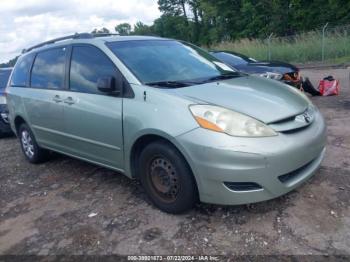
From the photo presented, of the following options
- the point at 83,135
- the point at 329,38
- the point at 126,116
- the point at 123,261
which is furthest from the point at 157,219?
the point at 329,38

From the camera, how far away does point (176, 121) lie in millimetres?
3428

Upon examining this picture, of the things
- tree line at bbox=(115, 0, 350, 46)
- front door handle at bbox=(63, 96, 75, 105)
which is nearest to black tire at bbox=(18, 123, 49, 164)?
front door handle at bbox=(63, 96, 75, 105)

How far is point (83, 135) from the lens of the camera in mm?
4504

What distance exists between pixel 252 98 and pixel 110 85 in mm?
1413

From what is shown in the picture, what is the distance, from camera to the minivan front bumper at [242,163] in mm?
3182

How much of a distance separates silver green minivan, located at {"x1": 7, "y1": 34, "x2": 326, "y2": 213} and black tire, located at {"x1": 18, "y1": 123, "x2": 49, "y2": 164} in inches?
24.5

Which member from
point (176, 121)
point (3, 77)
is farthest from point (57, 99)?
point (3, 77)

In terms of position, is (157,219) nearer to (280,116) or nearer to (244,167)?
(244,167)

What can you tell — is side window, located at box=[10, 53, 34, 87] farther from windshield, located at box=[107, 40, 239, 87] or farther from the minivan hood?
the minivan hood

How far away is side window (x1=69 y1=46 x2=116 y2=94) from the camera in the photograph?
14.0 ft

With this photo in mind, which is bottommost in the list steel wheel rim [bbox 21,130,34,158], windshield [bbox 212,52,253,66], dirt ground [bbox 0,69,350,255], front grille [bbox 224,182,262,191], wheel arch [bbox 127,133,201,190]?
dirt ground [bbox 0,69,350,255]

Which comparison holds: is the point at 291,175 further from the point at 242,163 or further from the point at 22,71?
the point at 22,71

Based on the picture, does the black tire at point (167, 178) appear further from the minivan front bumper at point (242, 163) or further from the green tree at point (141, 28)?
the green tree at point (141, 28)

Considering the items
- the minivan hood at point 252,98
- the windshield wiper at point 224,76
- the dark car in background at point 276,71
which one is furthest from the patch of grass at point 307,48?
the minivan hood at point 252,98
